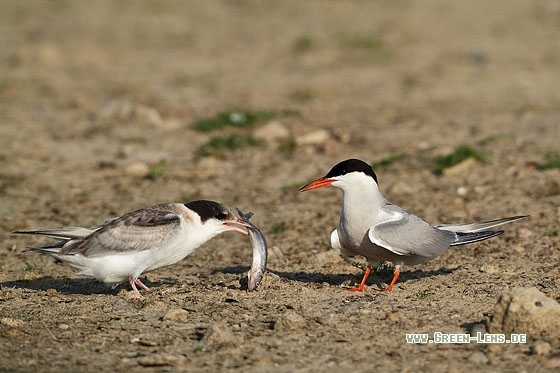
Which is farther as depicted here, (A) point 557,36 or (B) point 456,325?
(A) point 557,36

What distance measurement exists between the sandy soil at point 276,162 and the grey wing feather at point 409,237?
322mm

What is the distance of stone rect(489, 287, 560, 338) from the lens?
4609 mm

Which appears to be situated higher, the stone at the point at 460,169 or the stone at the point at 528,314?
the stone at the point at 528,314

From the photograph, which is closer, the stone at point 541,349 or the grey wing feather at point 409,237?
the stone at point 541,349

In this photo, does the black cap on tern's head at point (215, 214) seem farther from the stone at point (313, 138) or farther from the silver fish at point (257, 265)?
the stone at point (313, 138)

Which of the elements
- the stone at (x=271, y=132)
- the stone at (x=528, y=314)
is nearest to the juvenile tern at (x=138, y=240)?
the stone at (x=528, y=314)

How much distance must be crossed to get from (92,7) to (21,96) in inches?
219

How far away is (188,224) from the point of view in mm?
5820

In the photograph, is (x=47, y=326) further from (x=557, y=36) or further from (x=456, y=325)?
(x=557, y=36)

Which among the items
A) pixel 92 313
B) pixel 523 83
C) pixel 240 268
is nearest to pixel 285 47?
pixel 523 83

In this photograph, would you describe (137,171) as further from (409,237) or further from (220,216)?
(409,237)

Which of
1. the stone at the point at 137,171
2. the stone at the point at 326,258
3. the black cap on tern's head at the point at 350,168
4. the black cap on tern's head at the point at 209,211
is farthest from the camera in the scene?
the stone at the point at 137,171

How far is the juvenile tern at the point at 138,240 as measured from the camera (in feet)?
18.7

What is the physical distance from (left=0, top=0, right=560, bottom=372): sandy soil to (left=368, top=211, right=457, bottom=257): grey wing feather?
32 centimetres
